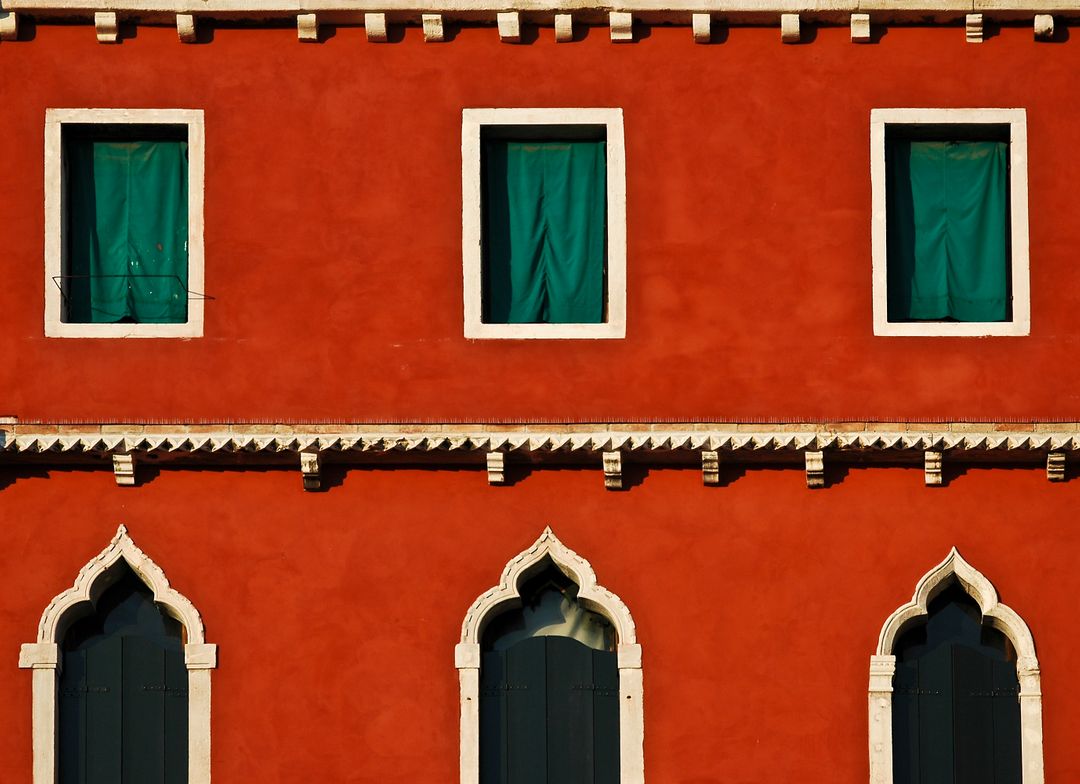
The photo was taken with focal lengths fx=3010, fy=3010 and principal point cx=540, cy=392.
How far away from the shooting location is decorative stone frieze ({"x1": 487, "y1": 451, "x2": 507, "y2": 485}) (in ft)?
70.0

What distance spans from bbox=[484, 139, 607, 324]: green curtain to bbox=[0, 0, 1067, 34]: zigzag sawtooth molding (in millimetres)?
884

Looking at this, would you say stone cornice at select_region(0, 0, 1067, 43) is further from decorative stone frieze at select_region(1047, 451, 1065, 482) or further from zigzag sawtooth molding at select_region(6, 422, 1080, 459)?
decorative stone frieze at select_region(1047, 451, 1065, 482)

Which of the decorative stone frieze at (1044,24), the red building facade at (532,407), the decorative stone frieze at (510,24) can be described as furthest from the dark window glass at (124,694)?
the decorative stone frieze at (1044,24)

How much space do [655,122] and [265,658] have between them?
15.8 feet

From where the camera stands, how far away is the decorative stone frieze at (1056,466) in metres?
21.3

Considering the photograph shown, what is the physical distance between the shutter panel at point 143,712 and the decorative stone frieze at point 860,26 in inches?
265

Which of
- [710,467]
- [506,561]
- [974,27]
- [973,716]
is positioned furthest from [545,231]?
[973,716]

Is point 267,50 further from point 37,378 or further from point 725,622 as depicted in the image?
point 725,622

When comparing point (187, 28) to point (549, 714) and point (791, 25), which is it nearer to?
point (791, 25)

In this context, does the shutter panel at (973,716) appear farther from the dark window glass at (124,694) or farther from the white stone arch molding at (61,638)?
the dark window glass at (124,694)

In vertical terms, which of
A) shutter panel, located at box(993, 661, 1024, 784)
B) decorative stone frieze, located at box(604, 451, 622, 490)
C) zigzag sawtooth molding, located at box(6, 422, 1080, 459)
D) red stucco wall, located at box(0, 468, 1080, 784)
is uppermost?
zigzag sawtooth molding, located at box(6, 422, 1080, 459)

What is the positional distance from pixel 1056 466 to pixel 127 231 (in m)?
6.95

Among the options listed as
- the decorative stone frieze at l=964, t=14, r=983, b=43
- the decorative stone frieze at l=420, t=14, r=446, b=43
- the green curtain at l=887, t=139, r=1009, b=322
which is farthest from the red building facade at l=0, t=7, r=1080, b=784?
the green curtain at l=887, t=139, r=1009, b=322

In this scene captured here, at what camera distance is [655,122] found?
21984 millimetres
